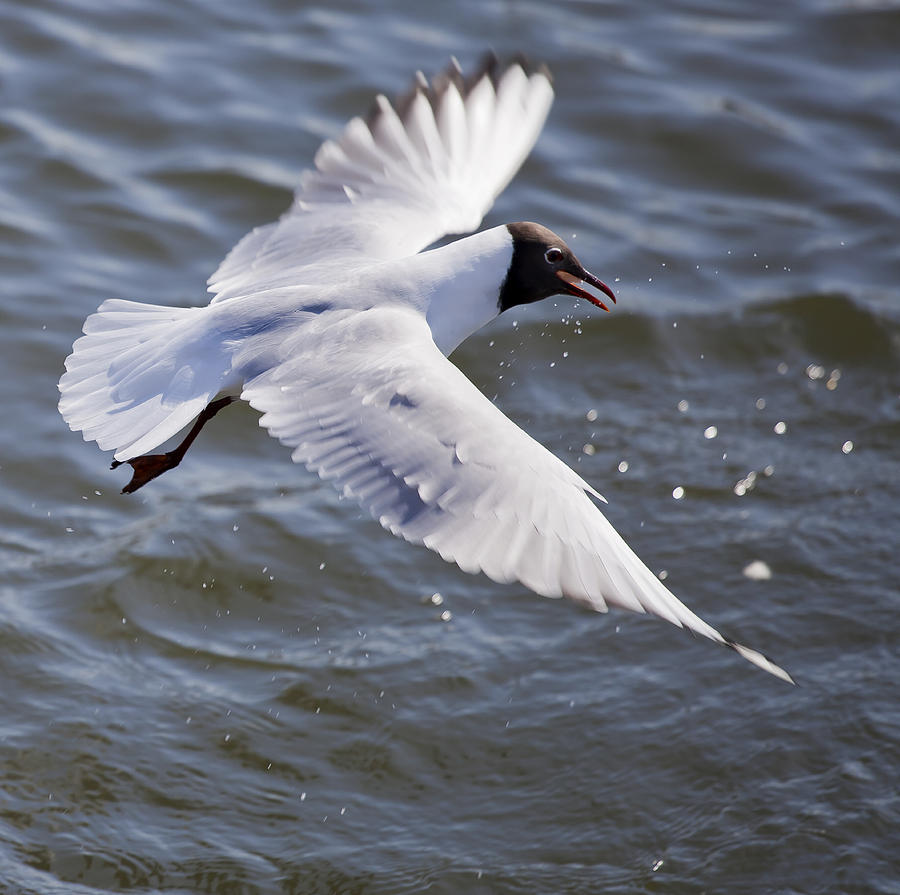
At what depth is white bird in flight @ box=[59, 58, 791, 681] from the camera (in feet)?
11.6

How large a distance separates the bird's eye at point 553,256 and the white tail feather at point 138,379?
3.33 ft

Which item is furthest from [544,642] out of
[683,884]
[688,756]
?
[683,884]

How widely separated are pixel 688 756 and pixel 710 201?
13.9ft

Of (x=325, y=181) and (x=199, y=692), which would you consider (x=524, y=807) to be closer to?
(x=199, y=692)

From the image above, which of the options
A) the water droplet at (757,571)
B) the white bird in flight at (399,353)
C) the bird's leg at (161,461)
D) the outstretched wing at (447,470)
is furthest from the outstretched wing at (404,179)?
the water droplet at (757,571)

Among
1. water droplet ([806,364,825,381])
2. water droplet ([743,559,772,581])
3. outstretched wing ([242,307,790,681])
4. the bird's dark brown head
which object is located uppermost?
the bird's dark brown head

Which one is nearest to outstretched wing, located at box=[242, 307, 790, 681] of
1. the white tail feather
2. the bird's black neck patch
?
the white tail feather

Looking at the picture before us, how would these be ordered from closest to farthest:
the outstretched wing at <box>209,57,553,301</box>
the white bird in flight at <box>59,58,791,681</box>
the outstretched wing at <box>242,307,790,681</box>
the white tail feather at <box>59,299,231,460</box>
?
the outstretched wing at <box>242,307,790,681</box>
the white bird in flight at <box>59,58,791,681</box>
the white tail feather at <box>59,299,231,460</box>
the outstretched wing at <box>209,57,553,301</box>

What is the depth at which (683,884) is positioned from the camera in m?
4.39

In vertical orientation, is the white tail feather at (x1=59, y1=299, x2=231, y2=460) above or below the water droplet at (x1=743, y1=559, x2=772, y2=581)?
above

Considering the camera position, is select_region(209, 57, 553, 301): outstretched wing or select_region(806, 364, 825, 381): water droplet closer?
select_region(209, 57, 553, 301): outstretched wing

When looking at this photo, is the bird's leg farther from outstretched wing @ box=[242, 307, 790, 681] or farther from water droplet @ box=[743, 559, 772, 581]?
water droplet @ box=[743, 559, 772, 581]

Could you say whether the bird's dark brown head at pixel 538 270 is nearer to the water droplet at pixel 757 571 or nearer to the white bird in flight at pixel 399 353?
the white bird in flight at pixel 399 353

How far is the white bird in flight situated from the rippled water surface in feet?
3.09
